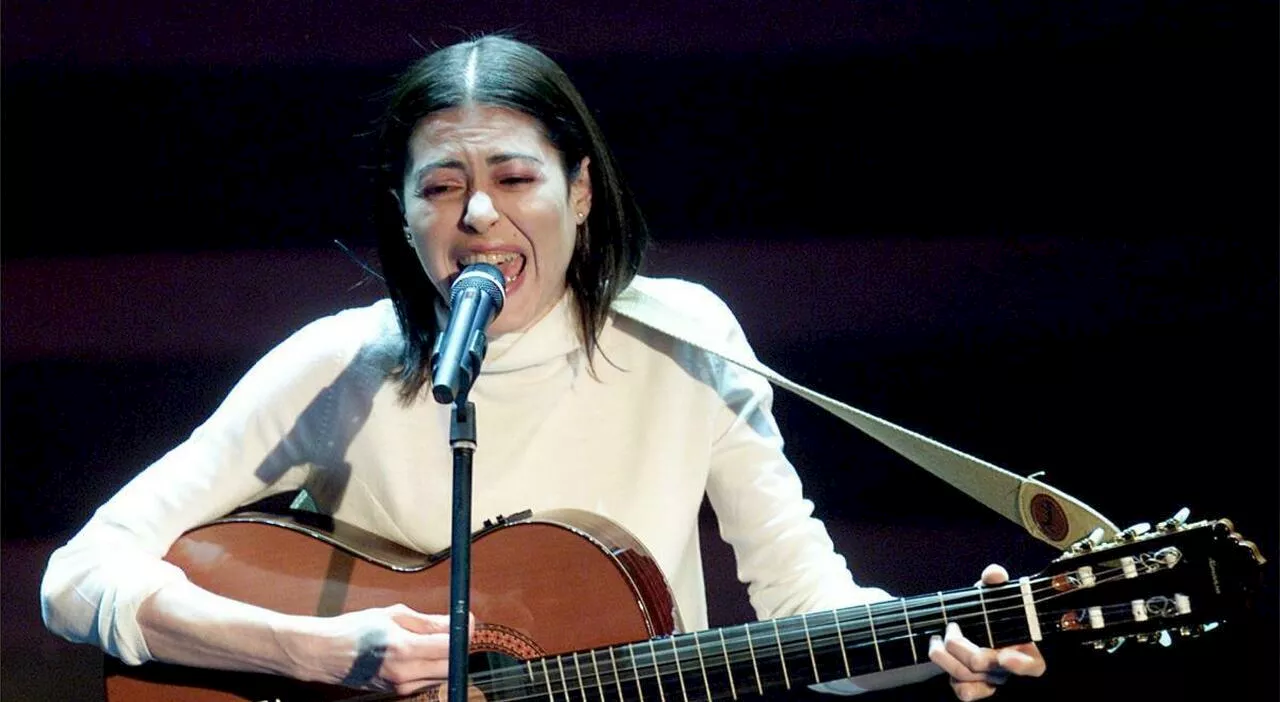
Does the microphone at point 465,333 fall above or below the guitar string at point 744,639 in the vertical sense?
above

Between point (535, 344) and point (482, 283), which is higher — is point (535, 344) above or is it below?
above

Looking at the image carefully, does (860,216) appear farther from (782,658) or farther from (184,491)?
(184,491)

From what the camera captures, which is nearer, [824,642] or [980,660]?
[980,660]

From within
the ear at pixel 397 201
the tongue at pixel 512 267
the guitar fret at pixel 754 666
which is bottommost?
the guitar fret at pixel 754 666

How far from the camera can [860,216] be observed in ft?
9.31

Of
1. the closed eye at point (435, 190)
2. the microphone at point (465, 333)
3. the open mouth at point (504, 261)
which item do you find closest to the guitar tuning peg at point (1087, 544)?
the microphone at point (465, 333)

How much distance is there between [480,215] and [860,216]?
862mm

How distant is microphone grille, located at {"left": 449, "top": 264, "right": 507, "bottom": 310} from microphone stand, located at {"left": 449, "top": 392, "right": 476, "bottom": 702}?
186 mm

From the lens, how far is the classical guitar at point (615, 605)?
1.90 meters

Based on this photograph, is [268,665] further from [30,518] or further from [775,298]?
[775,298]

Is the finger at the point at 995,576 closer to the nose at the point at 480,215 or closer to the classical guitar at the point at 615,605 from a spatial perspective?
the classical guitar at the point at 615,605

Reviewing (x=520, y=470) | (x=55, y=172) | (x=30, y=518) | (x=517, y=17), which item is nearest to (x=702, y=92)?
(x=517, y=17)

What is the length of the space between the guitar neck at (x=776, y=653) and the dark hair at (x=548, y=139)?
556 millimetres

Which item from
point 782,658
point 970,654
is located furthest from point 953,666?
point 782,658
